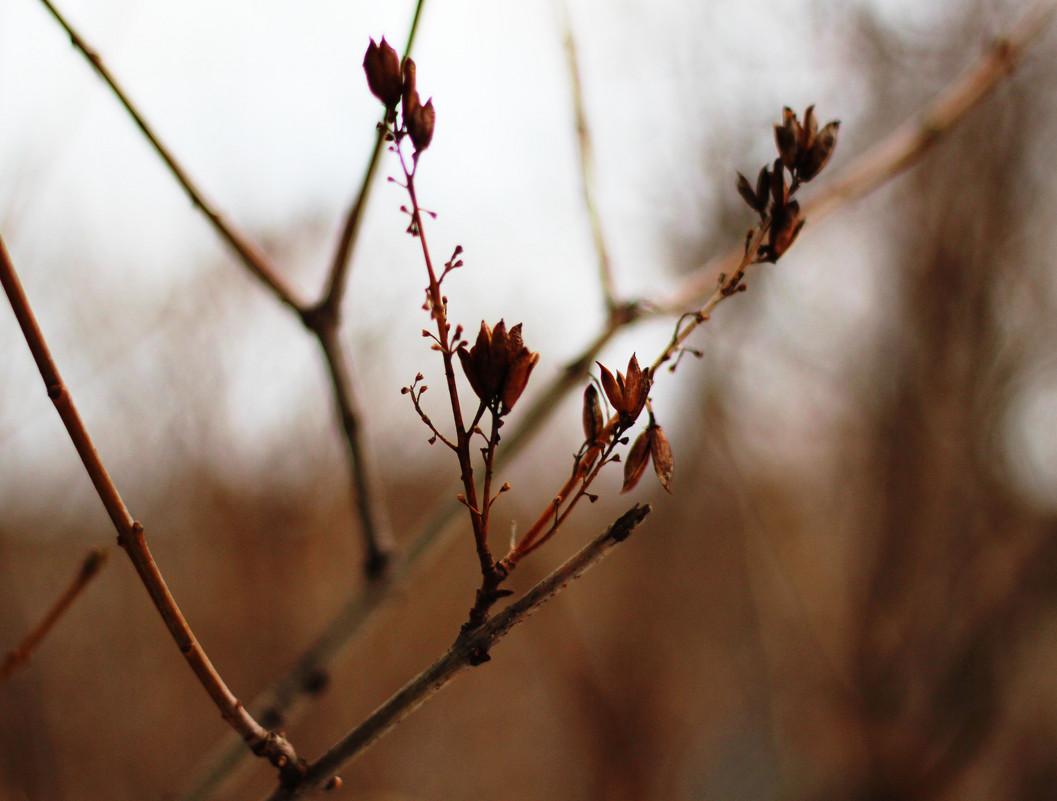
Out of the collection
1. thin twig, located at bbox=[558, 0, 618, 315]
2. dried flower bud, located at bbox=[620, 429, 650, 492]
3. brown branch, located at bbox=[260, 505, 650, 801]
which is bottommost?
brown branch, located at bbox=[260, 505, 650, 801]

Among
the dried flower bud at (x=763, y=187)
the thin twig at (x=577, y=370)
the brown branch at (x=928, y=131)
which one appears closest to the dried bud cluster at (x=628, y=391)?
the dried flower bud at (x=763, y=187)

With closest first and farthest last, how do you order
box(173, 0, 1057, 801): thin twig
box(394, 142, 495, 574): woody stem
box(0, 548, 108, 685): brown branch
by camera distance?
box(394, 142, 495, 574): woody stem
box(0, 548, 108, 685): brown branch
box(173, 0, 1057, 801): thin twig

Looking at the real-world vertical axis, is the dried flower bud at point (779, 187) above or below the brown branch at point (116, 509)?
above

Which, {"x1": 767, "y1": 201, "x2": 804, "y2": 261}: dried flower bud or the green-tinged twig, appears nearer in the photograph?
{"x1": 767, "y1": 201, "x2": 804, "y2": 261}: dried flower bud

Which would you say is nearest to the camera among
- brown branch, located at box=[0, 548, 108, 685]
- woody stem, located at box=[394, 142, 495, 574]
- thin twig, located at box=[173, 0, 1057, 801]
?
woody stem, located at box=[394, 142, 495, 574]

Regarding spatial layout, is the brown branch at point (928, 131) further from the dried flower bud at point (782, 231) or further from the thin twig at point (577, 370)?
the dried flower bud at point (782, 231)

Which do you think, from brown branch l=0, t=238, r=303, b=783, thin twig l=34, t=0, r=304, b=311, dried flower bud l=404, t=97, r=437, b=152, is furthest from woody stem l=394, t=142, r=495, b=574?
thin twig l=34, t=0, r=304, b=311

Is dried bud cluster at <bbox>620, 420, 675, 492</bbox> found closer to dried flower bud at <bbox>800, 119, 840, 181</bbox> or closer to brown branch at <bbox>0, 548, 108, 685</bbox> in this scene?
dried flower bud at <bbox>800, 119, 840, 181</bbox>

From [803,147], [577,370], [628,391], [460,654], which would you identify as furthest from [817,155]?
[577,370]
